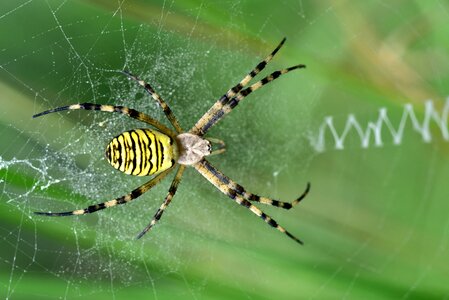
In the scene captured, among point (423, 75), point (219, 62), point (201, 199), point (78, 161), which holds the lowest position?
point (78, 161)

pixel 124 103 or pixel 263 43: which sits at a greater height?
pixel 263 43

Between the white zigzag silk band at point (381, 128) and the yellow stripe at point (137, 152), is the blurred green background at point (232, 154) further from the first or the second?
the yellow stripe at point (137, 152)

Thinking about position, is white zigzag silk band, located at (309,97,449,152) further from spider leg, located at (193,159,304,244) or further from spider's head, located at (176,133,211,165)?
Result: spider's head, located at (176,133,211,165)

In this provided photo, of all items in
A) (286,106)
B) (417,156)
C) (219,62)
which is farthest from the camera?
(417,156)

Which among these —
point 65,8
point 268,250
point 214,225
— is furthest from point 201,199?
point 65,8

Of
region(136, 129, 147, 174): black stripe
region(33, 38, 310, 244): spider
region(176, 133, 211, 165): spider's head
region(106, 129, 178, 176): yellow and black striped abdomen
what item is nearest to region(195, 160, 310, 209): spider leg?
region(33, 38, 310, 244): spider

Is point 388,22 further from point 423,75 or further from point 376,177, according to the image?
point 376,177

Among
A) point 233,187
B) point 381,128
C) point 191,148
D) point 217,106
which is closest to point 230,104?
point 217,106

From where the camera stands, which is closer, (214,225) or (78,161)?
(78,161)
